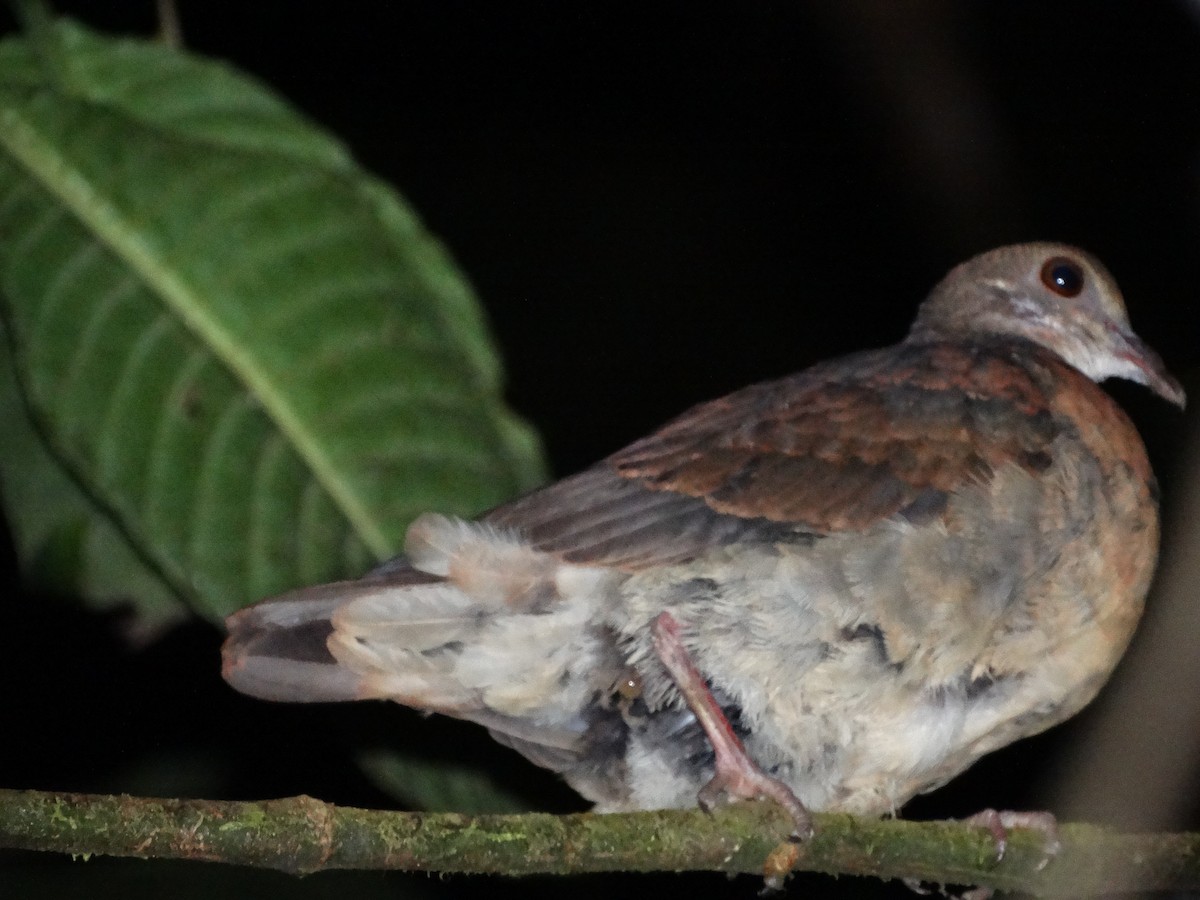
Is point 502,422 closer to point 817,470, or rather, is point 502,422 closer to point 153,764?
point 817,470

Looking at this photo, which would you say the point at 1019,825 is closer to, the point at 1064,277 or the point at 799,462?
the point at 799,462

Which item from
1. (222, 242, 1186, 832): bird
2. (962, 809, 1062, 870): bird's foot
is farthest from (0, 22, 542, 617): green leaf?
(962, 809, 1062, 870): bird's foot

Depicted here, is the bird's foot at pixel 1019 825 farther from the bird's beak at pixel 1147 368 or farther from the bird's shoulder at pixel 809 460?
the bird's beak at pixel 1147 368

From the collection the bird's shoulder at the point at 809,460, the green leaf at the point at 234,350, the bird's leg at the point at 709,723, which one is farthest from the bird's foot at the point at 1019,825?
the green leaf at the point at 234,350

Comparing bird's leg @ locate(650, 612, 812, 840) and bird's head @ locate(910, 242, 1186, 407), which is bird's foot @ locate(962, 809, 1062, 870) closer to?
bird's leg @ locate(650, 612, 812, 840)

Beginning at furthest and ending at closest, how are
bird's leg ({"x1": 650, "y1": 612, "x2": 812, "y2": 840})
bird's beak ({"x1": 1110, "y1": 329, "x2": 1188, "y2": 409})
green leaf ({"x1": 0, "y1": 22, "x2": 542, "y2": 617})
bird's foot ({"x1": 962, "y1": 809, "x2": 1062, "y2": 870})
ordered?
bird's beak ({"x1": 1110, "y1": 329, "x2": 1188, "y2": 409}) < bird's leg ({"x1": 650, "y1": 612, "x2": 812, "y2": 840}) < bird's foot ({"x1": 962, "y1": 809, "x2": 1062, "y2": 870}) < green leaf ({"x1": 0, "y1": 22, "x2": 542, "y2": 617})

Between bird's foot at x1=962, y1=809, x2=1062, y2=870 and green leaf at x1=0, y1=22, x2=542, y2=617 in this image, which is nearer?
green leaf at x1=0, y1=22, x2=542, y2=617

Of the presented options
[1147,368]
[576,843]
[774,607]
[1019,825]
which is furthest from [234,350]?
[1147,368]
